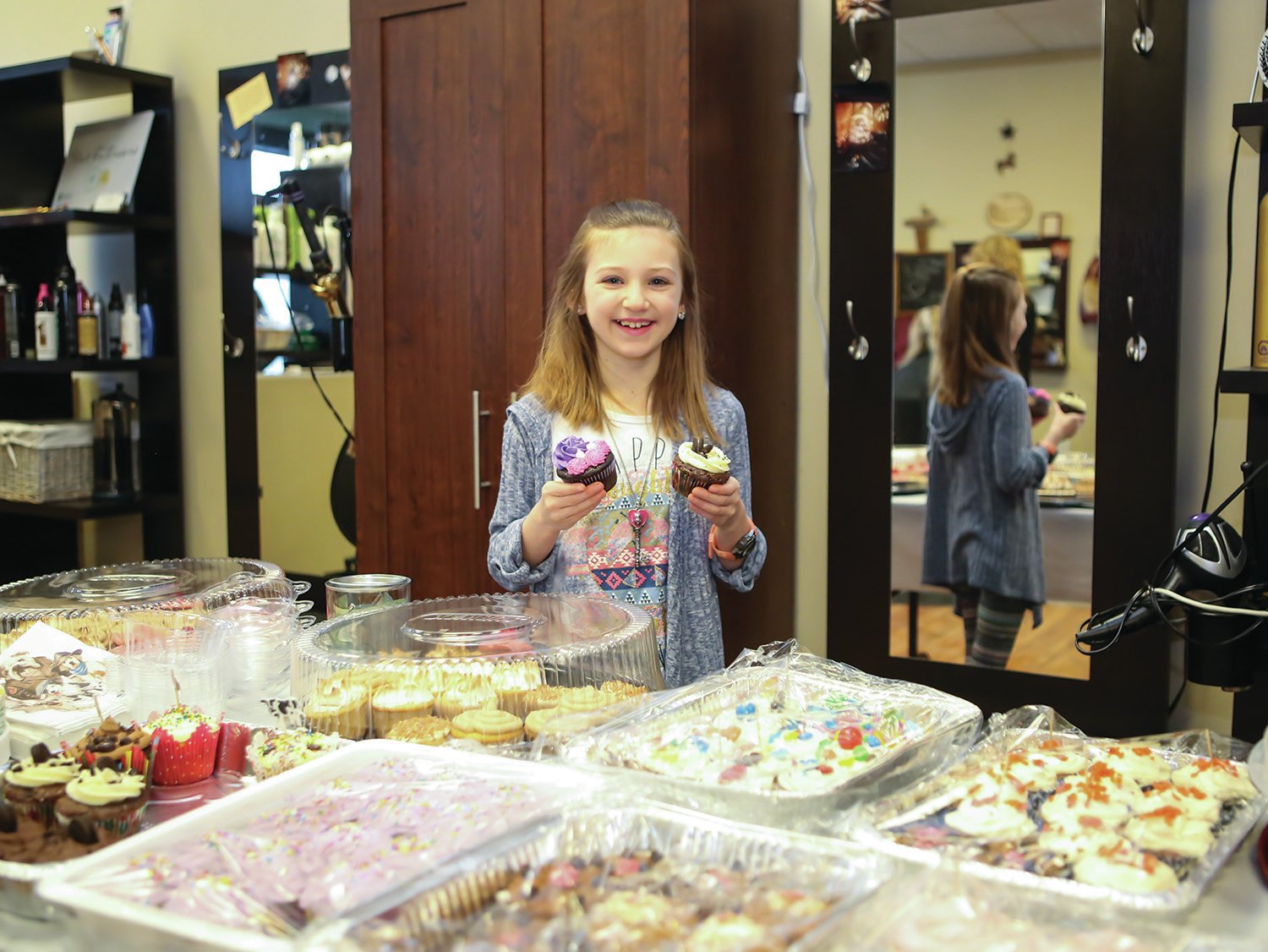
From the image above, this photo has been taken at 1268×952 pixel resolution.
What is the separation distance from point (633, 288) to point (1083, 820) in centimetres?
124

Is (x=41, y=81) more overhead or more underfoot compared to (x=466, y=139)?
more overhead

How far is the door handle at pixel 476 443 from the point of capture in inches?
113

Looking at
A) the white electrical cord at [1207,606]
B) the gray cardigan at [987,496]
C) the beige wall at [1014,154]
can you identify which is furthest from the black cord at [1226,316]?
the white electrical cord at [1207,606]

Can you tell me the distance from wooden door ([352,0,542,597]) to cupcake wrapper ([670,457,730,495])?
3.54ft

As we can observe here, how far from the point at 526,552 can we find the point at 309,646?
1.93ft

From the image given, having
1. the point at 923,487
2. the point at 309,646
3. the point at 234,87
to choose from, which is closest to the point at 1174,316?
the point at 923,487

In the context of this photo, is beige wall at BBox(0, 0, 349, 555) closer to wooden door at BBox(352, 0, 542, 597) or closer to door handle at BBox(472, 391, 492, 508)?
wooden door at BBox(352, 0, 542, 597)

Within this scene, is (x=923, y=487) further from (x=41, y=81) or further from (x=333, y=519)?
(x=41, y=81)

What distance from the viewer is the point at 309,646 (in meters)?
1.43

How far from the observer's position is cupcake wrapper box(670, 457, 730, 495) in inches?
69.4

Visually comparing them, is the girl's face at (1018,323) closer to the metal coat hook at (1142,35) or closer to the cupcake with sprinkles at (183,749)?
the metal coat hook at (1142,35)

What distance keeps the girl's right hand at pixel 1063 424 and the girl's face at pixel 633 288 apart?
105 centimetres

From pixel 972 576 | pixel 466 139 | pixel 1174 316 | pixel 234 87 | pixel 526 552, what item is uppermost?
pixel 234 87

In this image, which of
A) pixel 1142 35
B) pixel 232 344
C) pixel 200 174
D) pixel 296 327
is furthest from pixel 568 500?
pixel 200 174
